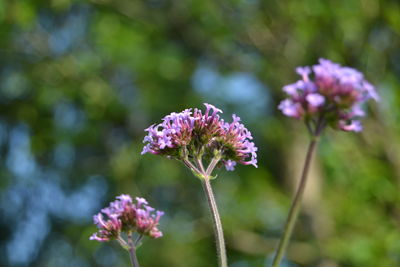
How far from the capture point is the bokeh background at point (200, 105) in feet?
21.8

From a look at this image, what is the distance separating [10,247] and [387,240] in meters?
7.68

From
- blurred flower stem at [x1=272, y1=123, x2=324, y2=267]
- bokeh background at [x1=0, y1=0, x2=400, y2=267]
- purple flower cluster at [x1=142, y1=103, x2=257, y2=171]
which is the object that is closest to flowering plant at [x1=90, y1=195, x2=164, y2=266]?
purple flower cluster at [x1=142, y1=103, x2=257, y2=171]

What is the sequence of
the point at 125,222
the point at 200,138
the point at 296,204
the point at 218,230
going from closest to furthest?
1. the point at 296,204
2. the point at 218,230
3. the point at 200,138
4. the point at 125,222

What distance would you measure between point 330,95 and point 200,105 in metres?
6.62

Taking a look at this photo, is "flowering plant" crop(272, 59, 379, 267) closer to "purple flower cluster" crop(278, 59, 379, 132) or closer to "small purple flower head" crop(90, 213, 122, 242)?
"purple flower cluster" crop(278, 59, 379, 132)

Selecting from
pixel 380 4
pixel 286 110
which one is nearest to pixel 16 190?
pixel 380 4

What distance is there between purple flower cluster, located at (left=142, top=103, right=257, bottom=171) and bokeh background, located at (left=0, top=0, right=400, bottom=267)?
4.53 metres

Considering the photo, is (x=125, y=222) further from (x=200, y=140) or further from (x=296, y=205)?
(x=296, y=205)

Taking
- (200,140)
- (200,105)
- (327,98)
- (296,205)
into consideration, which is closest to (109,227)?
(200,140)

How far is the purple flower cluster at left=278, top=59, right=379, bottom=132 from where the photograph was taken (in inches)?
55.4

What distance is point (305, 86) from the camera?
4.69 feet

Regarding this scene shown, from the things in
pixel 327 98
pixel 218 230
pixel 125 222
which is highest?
pixel 327 98

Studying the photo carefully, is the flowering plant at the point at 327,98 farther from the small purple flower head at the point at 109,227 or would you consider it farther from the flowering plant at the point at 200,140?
the small purple flower head at the point at 109,227

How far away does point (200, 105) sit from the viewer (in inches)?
316
